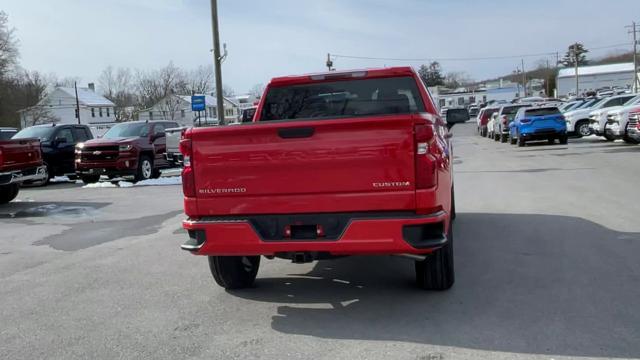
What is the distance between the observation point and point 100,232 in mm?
9758

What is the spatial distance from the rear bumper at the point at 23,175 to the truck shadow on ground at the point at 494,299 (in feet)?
29.0

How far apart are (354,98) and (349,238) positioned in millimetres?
2247

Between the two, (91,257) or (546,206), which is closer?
(91,257)

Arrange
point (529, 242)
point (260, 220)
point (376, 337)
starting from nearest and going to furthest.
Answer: point (376, 337)
point (260, 220)
point (529, 242)

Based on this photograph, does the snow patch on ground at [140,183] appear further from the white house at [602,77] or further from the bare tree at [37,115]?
the white house at [602,77]

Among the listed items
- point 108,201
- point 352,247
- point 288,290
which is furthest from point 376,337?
point 108,201

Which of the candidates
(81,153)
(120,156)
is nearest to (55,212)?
(120,156)

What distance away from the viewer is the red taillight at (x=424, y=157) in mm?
4473

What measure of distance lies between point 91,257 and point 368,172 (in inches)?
186

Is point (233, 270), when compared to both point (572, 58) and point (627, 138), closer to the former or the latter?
point (627, 138)

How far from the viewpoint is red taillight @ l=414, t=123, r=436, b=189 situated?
4.47 m

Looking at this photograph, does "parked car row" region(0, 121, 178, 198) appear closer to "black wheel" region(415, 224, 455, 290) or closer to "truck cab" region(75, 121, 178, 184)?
"truck cab" region(75, 121, 178, 184)

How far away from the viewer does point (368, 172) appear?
4531 mm

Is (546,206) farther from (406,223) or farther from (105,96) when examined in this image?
(105,96)
